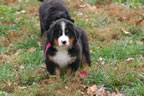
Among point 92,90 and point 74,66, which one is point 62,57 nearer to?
point 74,66

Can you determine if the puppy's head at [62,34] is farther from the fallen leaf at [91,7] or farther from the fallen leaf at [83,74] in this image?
the fallen leaf at [91,7]

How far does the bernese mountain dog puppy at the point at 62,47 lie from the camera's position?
4.11 m

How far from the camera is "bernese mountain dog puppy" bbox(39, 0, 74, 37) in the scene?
556 cm

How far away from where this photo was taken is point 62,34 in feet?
13.4

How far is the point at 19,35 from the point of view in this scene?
6430mm

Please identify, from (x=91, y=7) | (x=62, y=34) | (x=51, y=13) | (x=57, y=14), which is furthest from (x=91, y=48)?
(x=91, y=7)

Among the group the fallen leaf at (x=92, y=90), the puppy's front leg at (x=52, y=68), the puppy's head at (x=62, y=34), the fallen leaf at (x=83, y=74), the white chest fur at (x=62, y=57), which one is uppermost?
the puppy's head at (x=62, y=34)

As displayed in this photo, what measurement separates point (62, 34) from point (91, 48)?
5.67 feet

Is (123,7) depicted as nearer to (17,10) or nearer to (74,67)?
(17,10)

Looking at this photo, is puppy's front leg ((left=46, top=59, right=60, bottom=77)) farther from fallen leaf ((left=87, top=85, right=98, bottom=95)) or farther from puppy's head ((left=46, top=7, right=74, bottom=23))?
puppy's head ((left=46, top=7, right=74, bottom=23))

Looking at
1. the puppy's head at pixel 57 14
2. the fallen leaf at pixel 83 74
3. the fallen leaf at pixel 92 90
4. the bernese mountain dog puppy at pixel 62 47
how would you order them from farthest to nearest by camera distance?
the puppy's head at pixel 57 14 → the fallen leaf at pixel 83 74 → the bernese mountain dog puppy at pixel 62 47 → the fallen leaf at pixel 92 90

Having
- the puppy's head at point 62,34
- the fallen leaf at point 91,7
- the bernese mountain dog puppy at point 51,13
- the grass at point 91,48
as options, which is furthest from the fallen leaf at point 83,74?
the fallen leaf at point 91,7

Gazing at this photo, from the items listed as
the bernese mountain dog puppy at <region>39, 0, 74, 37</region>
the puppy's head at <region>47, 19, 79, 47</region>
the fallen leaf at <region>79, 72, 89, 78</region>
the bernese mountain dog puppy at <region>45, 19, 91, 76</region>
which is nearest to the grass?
the fallen leaf at <region>79, 72, 89, 78</region>

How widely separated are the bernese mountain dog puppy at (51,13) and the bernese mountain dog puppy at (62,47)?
121 centimetres
